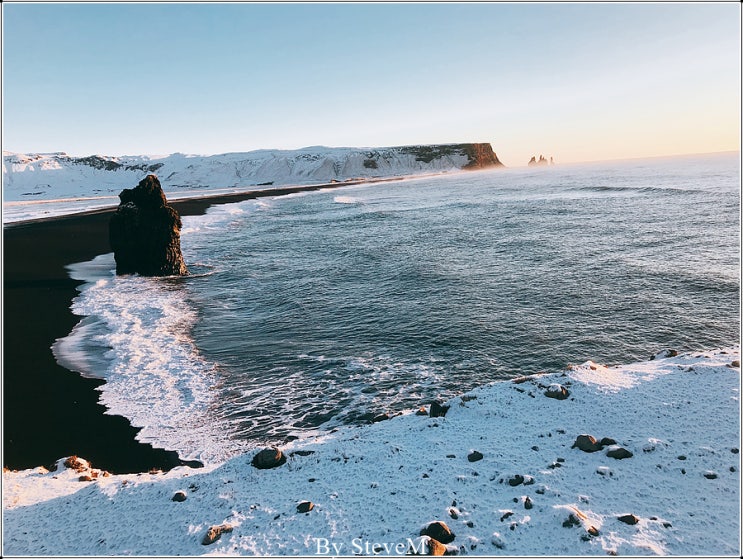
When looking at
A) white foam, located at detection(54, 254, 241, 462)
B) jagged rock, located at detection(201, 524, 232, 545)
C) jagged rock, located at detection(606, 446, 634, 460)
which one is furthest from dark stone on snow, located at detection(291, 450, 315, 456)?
jagged rock, located at detection(606, 446, 634, 460)

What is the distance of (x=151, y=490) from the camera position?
8.66 meters

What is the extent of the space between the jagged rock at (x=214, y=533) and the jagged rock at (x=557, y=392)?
827 centimetres

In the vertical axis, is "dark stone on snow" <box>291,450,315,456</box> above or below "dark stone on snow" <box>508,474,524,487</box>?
below

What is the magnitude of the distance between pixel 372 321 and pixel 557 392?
986 cm

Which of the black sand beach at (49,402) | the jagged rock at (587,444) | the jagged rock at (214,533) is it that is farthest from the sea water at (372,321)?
the jagged rock at (587,444)

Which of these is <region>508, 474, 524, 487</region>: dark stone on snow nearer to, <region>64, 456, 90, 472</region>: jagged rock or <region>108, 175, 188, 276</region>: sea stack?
<region>64, 456, 90, 472</region>: jagged rock

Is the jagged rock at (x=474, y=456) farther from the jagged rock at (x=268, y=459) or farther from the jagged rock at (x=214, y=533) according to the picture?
the jagged rock at (x=214, y=533)

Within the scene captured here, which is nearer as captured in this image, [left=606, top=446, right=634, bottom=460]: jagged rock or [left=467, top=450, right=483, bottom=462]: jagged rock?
[left=606, top=446, right=634, bottom=460]: jagged rock

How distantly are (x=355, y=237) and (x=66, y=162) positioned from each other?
220234 millimetres

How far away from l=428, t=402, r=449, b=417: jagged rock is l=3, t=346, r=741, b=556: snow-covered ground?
0.74ft

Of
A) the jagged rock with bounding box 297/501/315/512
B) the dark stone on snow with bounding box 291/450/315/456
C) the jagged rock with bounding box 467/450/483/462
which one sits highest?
the jagged rock with bounding box 467/450/483/462

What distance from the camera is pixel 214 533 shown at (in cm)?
725

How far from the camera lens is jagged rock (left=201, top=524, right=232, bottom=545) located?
7.15 meters

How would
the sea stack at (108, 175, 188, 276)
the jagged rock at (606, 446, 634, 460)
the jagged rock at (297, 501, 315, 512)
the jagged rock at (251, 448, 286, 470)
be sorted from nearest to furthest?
the jagged rock at (297, 501, 315, 512) < the jagged rock at (606, 446, 634, 460) < the jagged rock at (251, 448, 286, 470) < the sea stack at (108, 175, 188, 276)
